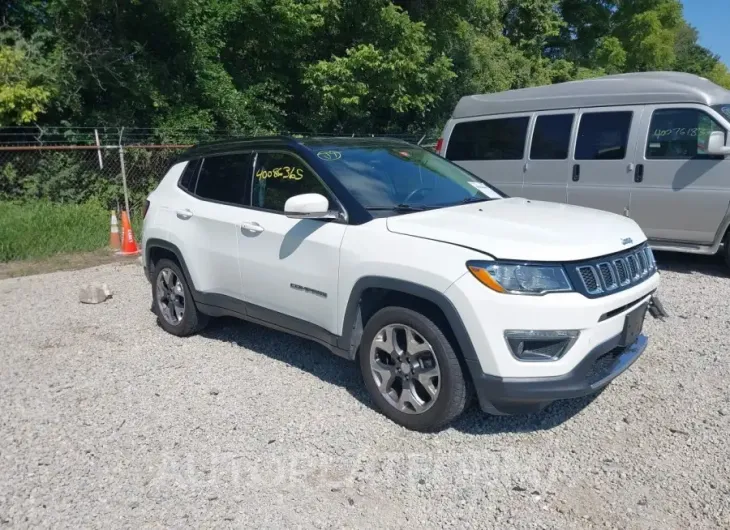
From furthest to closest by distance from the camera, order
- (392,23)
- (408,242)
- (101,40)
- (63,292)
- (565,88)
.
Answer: (392,23)
(101,40)
(565,88)
(63,292)
(408,242)

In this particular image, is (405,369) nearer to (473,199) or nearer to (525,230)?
(525,230)

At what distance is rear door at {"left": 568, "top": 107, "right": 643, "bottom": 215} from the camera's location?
296 inches

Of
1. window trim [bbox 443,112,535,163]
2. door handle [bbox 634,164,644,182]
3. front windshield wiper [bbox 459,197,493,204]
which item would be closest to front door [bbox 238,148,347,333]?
front windshield wiper [bbox 459,197,493,204]

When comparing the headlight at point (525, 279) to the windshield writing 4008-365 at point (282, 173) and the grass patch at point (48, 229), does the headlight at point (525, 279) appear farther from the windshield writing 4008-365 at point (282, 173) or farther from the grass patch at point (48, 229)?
the grass patch at point (48, 229)

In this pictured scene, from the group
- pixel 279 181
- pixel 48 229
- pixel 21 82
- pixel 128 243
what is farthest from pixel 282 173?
pixel 21 82

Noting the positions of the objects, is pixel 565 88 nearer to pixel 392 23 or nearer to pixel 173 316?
pixel 173 316

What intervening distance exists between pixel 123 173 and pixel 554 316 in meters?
9.14

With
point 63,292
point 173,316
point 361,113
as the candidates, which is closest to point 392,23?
point 361,113

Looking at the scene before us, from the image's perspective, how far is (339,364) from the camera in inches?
191

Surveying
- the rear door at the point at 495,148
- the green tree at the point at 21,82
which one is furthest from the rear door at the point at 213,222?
the green tree at the point at 21,82

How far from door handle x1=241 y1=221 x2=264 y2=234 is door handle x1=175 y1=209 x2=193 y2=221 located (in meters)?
0.79

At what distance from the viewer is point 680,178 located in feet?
23.4

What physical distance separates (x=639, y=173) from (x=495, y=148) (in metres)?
2.01

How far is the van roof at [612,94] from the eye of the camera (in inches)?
282
